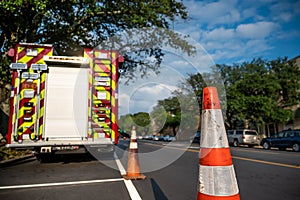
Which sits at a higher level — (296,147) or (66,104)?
(66,104)

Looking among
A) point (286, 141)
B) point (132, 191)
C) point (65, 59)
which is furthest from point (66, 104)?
point (286, 141)

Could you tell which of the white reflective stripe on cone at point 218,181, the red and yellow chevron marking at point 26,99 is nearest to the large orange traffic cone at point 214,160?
the white reflective stripe on cone at point 218,181

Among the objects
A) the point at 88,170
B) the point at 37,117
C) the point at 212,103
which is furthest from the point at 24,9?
the point at 212,103

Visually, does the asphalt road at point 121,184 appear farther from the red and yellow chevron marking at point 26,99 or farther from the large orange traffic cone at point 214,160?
the large orange traffic cone at point 214,160

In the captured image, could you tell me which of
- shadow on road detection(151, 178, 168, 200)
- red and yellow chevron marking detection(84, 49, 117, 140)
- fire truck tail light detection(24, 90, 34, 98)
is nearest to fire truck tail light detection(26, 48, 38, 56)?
fire truck tail light detection(24, 90, 34, 98)

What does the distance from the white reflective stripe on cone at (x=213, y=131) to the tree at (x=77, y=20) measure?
9933 millimetres

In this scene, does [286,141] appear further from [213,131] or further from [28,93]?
[213,131]

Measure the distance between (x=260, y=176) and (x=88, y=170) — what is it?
4533mm

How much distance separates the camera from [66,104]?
7.36 m

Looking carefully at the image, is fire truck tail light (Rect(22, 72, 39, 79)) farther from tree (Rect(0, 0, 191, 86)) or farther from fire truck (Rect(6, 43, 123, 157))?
tree (Rect(0, 0, 191, 86))

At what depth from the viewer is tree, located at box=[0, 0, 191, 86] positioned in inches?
439

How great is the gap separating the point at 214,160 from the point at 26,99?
6396 mm

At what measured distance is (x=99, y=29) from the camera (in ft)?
48.6

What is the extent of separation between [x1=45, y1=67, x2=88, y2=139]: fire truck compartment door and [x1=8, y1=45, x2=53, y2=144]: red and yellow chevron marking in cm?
17
